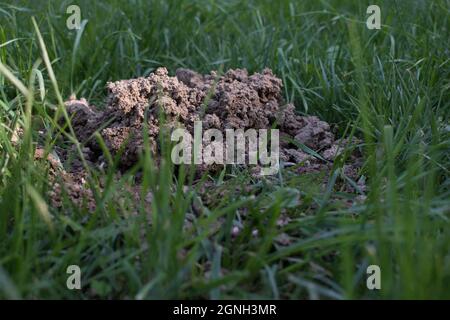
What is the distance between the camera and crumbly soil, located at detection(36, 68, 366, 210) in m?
2.75

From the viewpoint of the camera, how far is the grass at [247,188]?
1888 millimetres

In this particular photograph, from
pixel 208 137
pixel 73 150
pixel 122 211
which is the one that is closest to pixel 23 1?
pixel 73 150

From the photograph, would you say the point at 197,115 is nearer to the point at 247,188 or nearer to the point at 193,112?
the point at 193,112

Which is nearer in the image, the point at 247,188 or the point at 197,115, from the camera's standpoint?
the point at 247,188

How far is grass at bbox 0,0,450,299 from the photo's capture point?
1.89m

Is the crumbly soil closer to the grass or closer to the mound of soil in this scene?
the mound of soil

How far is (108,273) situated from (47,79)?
5.68ft

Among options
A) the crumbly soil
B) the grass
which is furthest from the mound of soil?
the grass

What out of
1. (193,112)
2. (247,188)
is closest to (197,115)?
(193,112)

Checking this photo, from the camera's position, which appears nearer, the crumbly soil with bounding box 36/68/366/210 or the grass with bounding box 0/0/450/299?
the grass with bounding box 0/0/450/299

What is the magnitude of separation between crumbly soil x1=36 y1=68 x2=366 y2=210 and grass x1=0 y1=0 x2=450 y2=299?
0.15 metres

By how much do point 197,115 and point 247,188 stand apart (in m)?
0.48

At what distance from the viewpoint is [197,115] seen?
9.38 ft

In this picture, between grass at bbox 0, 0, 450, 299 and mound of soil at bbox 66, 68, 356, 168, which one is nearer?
grass at bbox 0, 0, 450, 299
